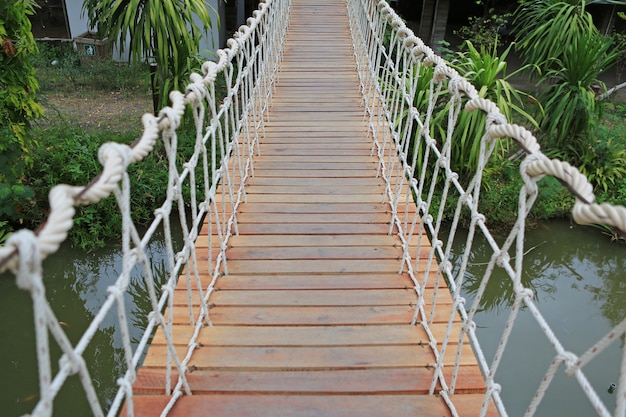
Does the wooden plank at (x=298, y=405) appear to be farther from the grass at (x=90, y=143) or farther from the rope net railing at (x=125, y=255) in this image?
the grass at (x=90, y=143)

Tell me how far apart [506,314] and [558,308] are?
1.24ft

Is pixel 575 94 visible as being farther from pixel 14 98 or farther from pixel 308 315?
pixel 14 98

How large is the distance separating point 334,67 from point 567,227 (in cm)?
249

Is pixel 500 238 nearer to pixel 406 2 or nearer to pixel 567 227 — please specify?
pixel 567 227

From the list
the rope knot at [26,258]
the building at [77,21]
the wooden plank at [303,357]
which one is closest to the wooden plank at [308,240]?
the wooden plank at [303,357]

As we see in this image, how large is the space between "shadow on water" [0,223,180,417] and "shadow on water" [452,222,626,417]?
88.7 inches

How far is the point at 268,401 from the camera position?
115cm

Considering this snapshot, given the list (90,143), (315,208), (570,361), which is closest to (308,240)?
(315,208)

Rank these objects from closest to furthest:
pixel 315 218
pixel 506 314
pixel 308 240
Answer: pixel 308 240 → pixel 315 218 → pixel 506 314

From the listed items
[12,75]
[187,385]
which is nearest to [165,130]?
[187,385]

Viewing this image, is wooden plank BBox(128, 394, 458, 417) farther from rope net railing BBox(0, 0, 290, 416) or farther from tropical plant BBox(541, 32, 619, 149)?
tropical plant BBox(541, 32, 619, 149)

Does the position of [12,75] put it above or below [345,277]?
above

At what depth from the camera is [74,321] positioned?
10.0 ft

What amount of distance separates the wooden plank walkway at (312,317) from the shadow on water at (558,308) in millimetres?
1467
